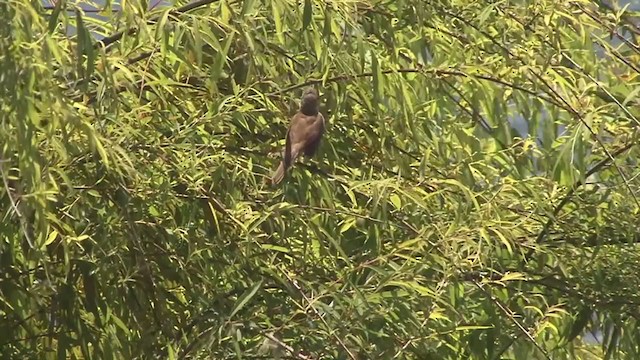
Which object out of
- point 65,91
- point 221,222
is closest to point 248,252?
point 221,222

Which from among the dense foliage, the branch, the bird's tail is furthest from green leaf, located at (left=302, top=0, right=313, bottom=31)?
the bird's tail

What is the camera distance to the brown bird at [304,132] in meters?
2.76

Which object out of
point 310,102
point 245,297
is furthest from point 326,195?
point 245,297

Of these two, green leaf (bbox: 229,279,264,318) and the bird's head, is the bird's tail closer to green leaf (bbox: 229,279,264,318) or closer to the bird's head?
the bird's head

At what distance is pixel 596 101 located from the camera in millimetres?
3096

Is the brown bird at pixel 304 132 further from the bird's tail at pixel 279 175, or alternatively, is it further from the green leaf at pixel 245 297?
the green leaf at pixel 245 297

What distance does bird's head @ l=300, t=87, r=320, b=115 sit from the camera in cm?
293

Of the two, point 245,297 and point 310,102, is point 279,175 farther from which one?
point 245,297

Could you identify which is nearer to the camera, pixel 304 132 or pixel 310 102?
pixel 304 132

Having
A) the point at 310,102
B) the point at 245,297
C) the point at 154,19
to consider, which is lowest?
the point at 245,297

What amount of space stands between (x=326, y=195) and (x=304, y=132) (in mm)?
223

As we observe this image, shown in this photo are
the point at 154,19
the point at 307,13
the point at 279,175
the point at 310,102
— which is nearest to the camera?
the point at 307,13

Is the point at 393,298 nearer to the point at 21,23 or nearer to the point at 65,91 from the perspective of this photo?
the point at 65,91

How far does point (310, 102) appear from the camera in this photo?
9.65ft
